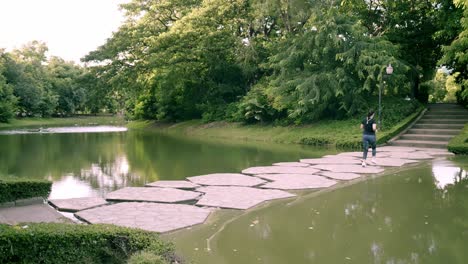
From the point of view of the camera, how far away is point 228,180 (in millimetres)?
8859

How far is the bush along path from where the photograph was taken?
577cm

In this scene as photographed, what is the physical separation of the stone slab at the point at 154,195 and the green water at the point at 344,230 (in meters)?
1.16

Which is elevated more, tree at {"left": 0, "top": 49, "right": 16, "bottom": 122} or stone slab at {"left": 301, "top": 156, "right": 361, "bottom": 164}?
tree at {"left": 0, "top": 49, "right": 16, "bottom": 122}

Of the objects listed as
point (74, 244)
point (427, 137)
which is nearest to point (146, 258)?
point (74, 244)

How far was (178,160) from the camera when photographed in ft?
44.2

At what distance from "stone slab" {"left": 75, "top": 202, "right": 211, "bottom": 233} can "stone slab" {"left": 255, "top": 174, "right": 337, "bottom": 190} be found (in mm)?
2405

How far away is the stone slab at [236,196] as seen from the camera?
6.66 m

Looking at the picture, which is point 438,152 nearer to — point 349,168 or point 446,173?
point 446,173

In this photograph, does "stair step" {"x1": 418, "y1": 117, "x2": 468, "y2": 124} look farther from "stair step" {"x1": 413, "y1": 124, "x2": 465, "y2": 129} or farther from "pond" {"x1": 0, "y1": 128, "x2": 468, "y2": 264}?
"pond" {"x1": 0, "y1": 128, "x2": 468, "y2": 264}

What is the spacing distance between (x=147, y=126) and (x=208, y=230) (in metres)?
36.3

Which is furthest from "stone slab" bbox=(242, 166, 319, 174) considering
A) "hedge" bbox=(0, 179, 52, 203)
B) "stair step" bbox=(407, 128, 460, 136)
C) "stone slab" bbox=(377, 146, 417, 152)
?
"stair step" bbox=(407, 128, 460, 136)

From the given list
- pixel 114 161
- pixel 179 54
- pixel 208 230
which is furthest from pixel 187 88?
pixel 208 230

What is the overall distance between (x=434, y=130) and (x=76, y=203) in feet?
49.5

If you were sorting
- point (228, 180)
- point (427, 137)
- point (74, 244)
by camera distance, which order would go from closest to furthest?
point (74, 244)
point (228, 180)
point (427, 137)
